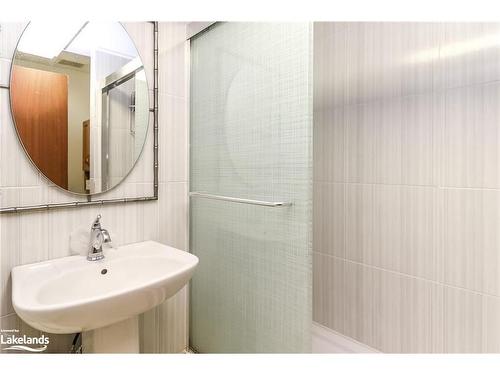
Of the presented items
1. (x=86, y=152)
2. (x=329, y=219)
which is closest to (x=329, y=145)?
(x=329, y=219)

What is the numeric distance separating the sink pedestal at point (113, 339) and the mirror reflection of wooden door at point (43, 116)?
1.81 ft

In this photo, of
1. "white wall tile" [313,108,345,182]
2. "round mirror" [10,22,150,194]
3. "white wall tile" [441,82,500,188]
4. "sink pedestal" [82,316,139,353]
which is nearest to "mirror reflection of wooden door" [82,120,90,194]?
"round mirror" [10,22,150,194]

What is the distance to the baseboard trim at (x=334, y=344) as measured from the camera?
1691 millimetres

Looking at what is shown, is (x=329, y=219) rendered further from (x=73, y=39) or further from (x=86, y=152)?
(x=73, y=39)

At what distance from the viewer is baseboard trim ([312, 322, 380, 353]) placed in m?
1.69

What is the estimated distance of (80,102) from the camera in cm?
126

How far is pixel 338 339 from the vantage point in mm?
1793

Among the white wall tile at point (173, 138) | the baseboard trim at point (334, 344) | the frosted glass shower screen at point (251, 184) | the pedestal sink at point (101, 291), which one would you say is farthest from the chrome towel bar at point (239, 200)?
the baseboard trim at point (334, 344)

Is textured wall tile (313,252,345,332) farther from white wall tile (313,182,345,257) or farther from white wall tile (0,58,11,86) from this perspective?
white wall tile (0,58,11,86)

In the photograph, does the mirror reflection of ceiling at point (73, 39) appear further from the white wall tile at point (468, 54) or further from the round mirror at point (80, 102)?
the white wall tile at point (468, 54)

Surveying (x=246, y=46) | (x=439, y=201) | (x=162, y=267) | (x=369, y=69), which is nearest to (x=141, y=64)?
(x=246, y=46)
